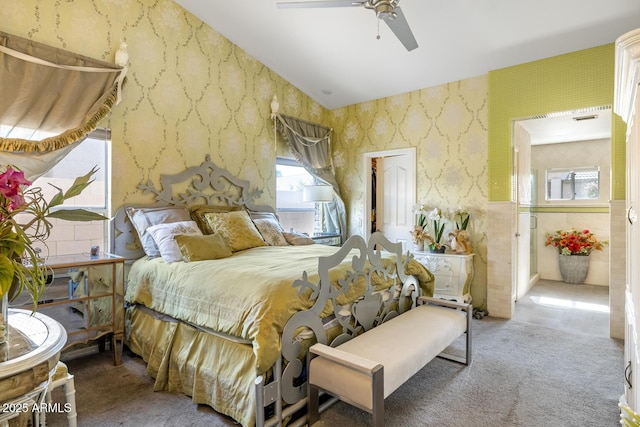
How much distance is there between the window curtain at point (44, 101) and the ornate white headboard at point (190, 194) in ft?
2.27

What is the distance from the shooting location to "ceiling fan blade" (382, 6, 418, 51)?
2205 mm

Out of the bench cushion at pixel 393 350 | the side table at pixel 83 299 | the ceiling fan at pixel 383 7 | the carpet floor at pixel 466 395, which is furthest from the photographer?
the side table at pixel 83 299

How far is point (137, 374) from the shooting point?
96.7 inches

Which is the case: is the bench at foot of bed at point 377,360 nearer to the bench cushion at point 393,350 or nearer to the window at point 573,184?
the bench cushion at point 393,350

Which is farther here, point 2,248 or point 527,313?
point 527,313

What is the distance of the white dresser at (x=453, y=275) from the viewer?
3830 millimetres

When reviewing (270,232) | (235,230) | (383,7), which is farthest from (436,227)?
(383,7)

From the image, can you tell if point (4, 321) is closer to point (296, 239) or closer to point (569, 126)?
point (296, 239)

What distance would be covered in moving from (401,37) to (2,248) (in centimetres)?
255

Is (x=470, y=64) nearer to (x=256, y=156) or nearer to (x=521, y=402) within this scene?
(x=256, y=156)

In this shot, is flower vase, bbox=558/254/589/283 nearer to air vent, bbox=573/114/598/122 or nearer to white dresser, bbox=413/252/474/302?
air vent, bbox=573/114/598/122

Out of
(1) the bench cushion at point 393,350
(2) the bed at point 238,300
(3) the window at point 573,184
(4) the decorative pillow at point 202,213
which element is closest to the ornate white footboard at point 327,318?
(2) the bed at point 238,300

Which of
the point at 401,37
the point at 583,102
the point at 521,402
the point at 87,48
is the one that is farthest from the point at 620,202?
the point at 87,48

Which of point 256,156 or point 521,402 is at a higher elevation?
point 256,156
